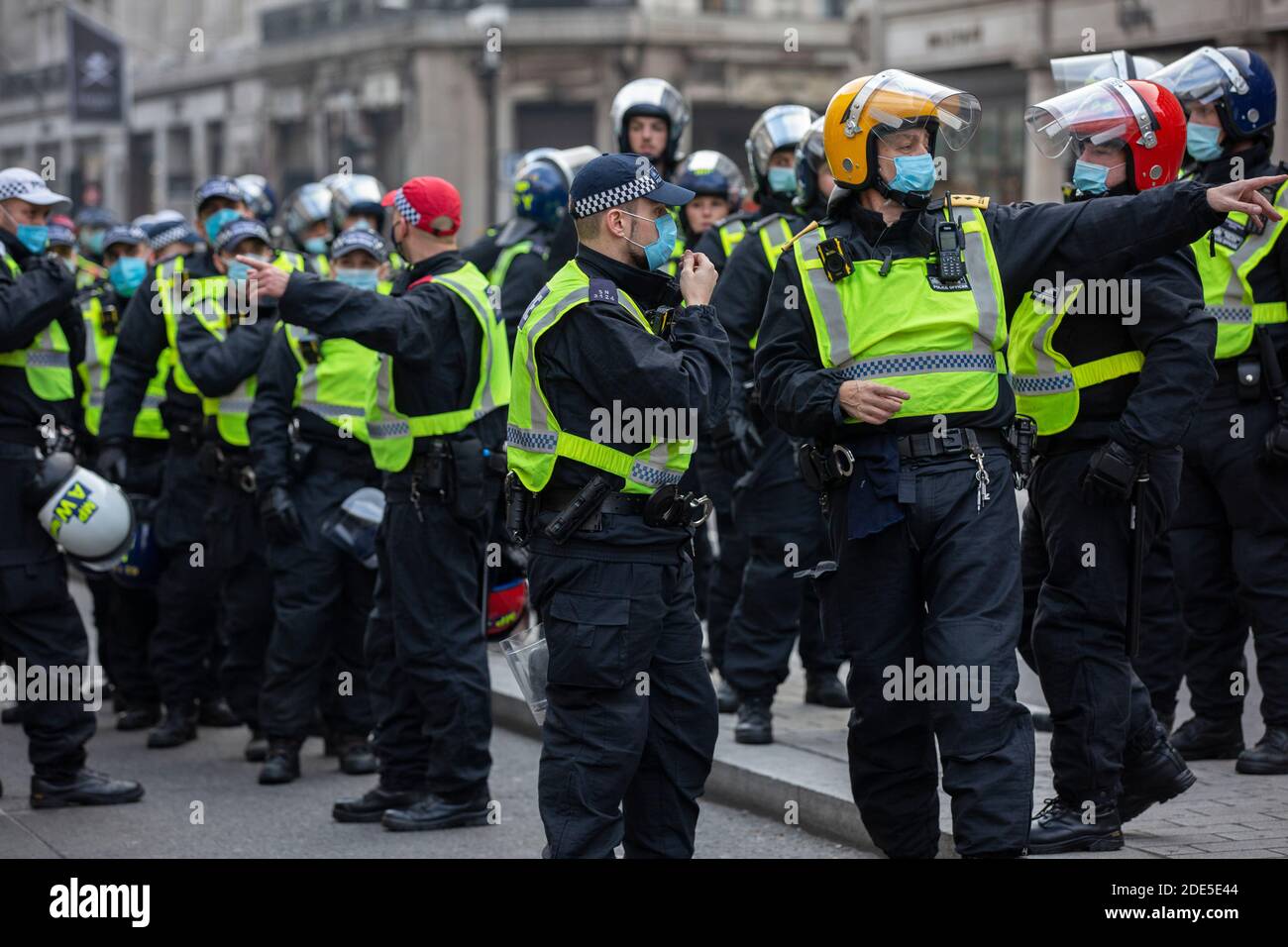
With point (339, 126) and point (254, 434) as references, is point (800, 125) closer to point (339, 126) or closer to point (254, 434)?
point (254, 434)

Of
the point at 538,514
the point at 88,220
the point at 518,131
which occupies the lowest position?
the point at 538,514

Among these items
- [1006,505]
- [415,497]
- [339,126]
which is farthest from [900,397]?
[339,126]

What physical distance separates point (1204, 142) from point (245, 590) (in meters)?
4.31

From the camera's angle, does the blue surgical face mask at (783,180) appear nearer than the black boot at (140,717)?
Yes

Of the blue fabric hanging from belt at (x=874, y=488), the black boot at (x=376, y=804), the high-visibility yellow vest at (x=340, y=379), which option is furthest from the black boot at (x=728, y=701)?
the blue fabric hanging from belt at (x=874, y=488)

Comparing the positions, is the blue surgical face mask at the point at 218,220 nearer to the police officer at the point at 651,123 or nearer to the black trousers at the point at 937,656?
the police officer at the point at 651,123

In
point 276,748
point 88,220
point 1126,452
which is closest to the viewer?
point 1126,452

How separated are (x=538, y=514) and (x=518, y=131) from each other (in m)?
30.7

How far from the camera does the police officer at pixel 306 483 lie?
25.7ft

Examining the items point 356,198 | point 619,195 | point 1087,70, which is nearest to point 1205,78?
point 1087,70

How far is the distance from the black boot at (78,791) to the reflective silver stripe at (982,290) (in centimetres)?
392
